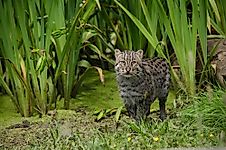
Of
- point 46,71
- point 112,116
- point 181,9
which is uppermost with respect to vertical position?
point 181,9

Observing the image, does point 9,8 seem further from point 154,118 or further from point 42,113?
point 154,118

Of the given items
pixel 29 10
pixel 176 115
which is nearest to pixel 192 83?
pixel 176 115

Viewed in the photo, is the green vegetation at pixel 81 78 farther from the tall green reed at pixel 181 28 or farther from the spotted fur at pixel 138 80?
the spotted fur at pixel 138 80

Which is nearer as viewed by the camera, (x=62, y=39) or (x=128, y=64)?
(x=128, y=64)

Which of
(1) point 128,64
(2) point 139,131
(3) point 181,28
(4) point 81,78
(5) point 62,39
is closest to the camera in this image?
(2) point 139,131

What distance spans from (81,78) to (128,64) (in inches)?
42.3

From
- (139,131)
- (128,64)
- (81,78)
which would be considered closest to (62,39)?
(81,78)

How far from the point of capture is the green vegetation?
466 cm

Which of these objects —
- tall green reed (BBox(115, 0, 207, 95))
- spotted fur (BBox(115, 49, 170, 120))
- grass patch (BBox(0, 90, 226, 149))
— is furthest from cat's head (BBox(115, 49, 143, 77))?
tall green reed (BBox(115, 0, 207, 95))

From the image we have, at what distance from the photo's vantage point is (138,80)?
15.8ft

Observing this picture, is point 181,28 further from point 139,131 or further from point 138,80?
point 139,131

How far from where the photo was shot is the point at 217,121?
4.57m

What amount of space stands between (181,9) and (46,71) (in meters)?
1.24

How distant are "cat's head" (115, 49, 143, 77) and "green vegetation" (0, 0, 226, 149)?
0.39m
